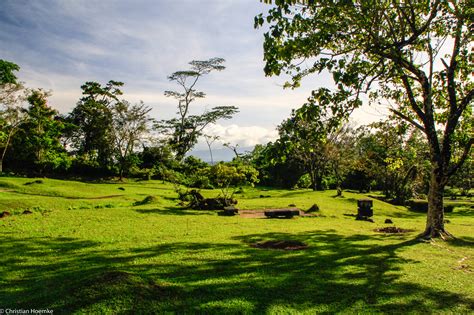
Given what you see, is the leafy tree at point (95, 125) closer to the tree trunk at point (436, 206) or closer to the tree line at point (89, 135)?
the tree line at point (89, 135)

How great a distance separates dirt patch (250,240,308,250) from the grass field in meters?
0.42

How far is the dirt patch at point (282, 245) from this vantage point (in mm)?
12148

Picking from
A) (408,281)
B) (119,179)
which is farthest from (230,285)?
(119,179)

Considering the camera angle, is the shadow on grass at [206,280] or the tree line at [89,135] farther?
the tree line at [89,135]

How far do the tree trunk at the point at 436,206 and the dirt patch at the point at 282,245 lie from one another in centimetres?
596

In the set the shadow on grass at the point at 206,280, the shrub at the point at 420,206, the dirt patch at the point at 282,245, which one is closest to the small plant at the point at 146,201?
the shadow on grass at the point at 206,280

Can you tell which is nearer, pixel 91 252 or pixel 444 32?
pixel 91 252

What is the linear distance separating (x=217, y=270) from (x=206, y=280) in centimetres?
95

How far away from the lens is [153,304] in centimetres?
617

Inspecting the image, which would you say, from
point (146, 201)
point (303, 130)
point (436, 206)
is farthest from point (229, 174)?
point (303, 130)

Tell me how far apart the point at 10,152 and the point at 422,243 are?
46.4 metres

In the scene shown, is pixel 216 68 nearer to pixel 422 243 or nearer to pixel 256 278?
pixel 422 243

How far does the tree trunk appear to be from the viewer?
14641mm

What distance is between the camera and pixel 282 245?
1242cm
